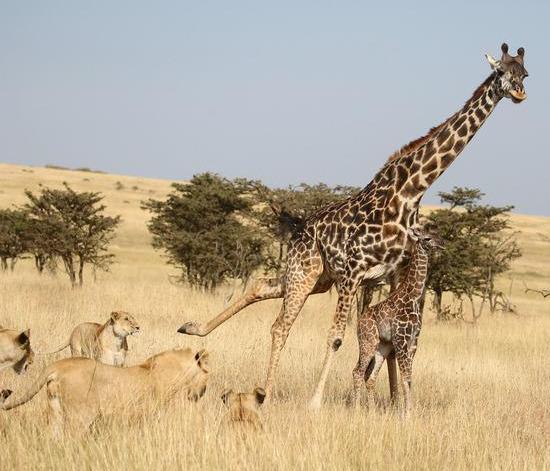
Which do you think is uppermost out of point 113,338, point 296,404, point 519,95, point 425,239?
point 519,95

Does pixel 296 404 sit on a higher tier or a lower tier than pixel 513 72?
lower

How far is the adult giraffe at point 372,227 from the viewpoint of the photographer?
27.3ft

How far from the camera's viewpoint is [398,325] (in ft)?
26.9

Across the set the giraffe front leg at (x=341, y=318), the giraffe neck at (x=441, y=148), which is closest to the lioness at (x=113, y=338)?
the giraffe front leg at (x=341, y=318)

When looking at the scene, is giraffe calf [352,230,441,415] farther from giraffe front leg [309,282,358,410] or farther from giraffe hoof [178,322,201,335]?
giraffe hoof [178,322,201,335]

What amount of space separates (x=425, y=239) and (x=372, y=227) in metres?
0.49

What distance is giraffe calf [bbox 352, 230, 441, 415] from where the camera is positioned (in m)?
8.19

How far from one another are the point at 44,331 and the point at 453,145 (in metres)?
5.66

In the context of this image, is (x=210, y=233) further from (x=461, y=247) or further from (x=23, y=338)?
(x=23, y=338)

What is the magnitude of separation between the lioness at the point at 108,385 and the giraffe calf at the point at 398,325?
7.87 ft

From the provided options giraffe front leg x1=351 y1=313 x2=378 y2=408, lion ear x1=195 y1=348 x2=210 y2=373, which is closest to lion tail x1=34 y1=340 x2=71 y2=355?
giraffe front leg x1=351 y1=313 x2=378 y2=408

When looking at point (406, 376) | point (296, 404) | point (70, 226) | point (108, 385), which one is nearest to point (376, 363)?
point (406, 376)

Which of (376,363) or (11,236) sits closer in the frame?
(376,363)

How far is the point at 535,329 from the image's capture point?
16828 millimetres
